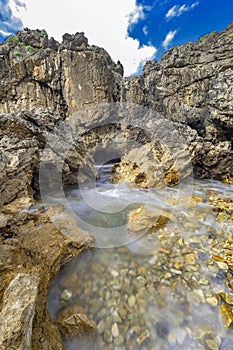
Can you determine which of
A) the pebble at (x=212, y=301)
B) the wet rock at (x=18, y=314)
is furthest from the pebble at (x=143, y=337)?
the wet rock at (x=18, y=314)

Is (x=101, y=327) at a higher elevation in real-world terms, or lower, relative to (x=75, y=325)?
lower

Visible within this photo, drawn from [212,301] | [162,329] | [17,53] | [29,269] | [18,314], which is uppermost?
[17,53]

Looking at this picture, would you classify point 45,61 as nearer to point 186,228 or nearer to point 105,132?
point 105,132

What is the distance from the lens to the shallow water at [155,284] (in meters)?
1.81

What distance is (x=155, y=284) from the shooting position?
238 cm

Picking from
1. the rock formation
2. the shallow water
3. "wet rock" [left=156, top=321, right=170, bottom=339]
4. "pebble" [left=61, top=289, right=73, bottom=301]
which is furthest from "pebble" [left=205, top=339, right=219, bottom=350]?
"pebble" [left=61, top=289, right=73, bottom=301]

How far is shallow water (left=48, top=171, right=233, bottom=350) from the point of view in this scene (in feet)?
5.95

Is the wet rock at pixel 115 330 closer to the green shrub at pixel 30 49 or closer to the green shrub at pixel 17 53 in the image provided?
the green shrub at pixel 17 53

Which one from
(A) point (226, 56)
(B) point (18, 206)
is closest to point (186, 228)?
(B) point (18, 206)

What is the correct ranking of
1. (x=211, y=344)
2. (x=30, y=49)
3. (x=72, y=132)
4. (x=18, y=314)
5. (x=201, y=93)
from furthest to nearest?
(x=30, y=49)
(x=201, y=93)
(x=72, y=132)
(x=211, y=344)
(x=18, y=314)

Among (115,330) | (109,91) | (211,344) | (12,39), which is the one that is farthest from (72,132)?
(12,39)

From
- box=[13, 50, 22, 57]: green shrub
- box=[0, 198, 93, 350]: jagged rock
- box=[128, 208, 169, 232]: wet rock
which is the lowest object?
box=[128, 208, 169, 232]: wet rock

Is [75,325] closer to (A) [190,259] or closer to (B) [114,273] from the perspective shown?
(B) [114,273]

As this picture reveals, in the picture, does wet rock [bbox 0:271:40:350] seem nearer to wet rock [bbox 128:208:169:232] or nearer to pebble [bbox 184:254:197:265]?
pebble [bbox 184:254:197:265]
